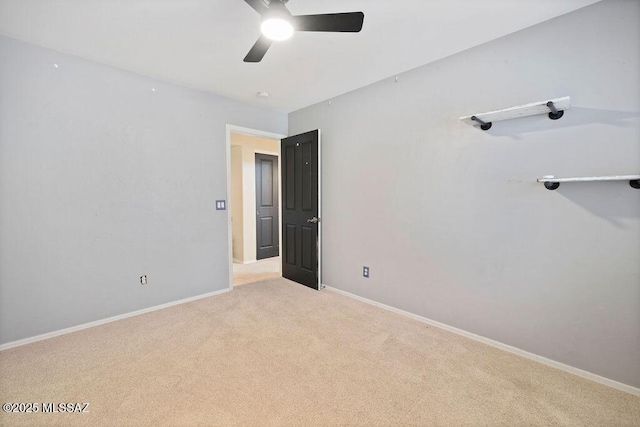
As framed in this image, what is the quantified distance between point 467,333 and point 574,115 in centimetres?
189

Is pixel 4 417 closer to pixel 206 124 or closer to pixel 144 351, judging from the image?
pixel 144 351

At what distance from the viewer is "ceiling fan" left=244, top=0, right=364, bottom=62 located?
1.47m

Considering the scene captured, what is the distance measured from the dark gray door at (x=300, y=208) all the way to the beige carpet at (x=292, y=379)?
1177mm

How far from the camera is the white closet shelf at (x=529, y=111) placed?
1800mm

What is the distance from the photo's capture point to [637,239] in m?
1.72

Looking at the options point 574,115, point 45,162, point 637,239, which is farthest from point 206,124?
point 637,239

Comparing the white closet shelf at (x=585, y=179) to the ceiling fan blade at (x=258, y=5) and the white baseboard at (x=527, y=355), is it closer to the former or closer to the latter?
the white baseboard at (x=527, y=355)

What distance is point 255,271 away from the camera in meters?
4.58

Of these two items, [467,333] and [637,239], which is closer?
[637,239]

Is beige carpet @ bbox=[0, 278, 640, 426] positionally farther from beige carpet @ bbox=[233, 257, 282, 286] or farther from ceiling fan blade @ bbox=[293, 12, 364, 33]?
ceiling fan blade @ bbox=[293, 12, 364, 33]

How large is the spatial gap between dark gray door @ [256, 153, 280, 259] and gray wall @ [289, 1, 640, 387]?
255 centimetres

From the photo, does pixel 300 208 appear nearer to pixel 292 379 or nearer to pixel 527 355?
pixel 292 379

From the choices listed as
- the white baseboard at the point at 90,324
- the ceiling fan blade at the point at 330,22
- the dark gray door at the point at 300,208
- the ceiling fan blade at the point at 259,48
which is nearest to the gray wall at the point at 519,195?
the dark gray door at the point at 300,208

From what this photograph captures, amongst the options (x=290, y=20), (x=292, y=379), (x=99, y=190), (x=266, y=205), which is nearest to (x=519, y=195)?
(x=290, y=20)
